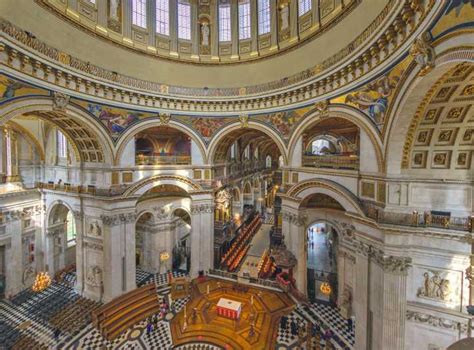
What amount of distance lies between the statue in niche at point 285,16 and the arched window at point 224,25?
345 centimetres

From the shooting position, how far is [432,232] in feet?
22.9

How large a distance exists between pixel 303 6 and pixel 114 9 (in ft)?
33.5

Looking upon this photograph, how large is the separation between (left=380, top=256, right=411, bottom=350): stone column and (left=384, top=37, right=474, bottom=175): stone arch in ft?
10.0

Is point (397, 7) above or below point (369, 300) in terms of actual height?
above

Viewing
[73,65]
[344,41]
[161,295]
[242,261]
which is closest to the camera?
[344,41]

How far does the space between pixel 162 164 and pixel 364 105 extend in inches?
448

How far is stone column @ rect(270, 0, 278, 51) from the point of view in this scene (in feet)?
43.7

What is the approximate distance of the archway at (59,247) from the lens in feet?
52.3

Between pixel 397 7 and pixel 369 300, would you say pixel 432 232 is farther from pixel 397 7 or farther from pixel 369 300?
pixel 397 7

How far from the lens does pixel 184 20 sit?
47.9ft

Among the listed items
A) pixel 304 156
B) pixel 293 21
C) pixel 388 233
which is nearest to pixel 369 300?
pixel 388 233

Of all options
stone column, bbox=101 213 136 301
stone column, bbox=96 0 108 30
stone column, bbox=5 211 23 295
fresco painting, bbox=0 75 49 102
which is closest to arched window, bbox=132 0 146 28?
stone column, bbox=96 0 108 30

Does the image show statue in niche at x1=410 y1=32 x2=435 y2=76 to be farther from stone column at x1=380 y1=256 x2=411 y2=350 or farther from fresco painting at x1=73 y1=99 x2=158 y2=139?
fresco painting at x1=73 y1=99 x2=158 y2=139

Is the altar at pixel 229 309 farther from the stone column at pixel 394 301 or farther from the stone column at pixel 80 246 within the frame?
the stone column at pixel 80 246
